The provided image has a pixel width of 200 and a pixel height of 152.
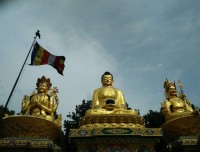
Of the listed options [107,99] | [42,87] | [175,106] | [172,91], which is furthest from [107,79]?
[175,106]

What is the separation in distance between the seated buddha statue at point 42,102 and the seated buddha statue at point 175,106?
4766 mm

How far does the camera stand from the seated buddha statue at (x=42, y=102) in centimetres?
1102

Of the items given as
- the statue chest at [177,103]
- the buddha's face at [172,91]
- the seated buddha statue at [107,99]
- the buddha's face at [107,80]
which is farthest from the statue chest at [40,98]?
the buddha's face at [172,91]

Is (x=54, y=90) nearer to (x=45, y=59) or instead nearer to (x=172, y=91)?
(x=45, y=59)

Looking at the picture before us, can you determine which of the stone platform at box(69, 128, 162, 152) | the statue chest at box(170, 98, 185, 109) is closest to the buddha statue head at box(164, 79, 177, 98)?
the statue chest at box(170, 98, 185, 109)

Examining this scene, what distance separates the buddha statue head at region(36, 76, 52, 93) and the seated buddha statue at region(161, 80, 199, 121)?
5.30 metres

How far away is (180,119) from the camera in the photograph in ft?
34.4

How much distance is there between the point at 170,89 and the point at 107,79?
319 cm

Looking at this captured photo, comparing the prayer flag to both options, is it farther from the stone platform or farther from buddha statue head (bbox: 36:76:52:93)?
the stone platform

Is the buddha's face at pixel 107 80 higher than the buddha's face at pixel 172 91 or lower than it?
higher

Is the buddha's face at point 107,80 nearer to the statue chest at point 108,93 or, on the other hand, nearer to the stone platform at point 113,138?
the statue chest at point 108,93

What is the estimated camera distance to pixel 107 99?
12461 millimetres

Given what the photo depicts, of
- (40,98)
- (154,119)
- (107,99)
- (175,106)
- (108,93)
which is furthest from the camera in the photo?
(154,119)

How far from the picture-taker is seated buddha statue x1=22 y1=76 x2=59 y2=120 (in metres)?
11.0
